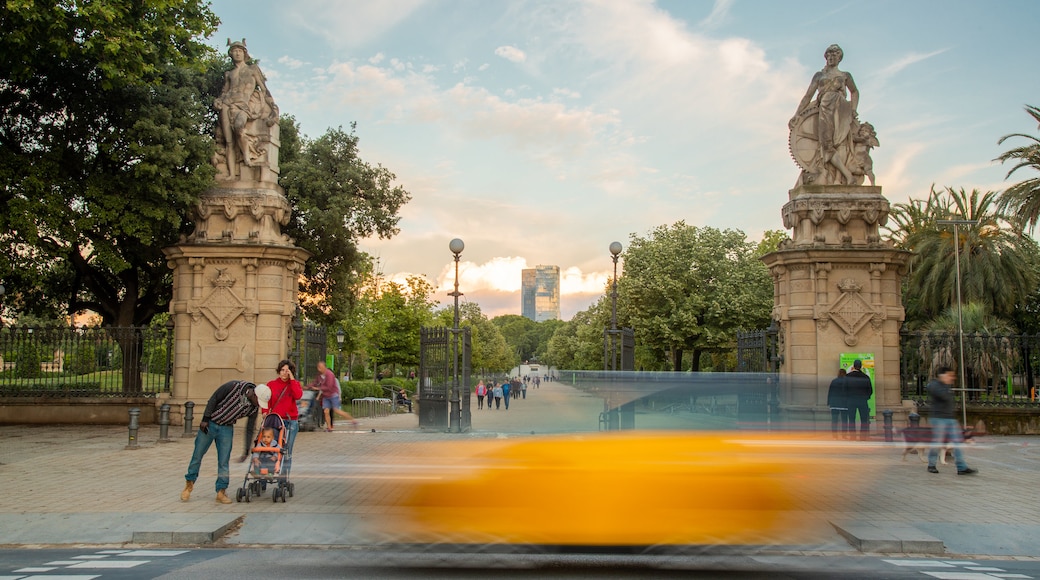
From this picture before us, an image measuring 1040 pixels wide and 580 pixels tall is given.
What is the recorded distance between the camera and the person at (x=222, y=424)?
33.0 feet

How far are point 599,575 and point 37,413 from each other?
1832cm

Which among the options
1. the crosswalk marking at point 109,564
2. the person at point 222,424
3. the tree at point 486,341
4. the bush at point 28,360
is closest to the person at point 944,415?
the person at point 222,424

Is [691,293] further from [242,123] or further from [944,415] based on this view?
[944,415]

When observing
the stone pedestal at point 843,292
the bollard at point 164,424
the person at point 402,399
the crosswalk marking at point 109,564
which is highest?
the stone pedestal at point 843,292

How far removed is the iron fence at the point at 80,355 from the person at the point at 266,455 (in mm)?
10596

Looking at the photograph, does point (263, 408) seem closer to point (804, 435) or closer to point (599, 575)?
point (599, 575)

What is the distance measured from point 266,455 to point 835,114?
50.7 feet

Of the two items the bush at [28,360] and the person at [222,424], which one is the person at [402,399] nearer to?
the bush at [28,360]

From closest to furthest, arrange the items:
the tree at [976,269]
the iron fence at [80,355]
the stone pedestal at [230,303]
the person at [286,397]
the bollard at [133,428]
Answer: the person at [286,397]
the bollard at [133,428]
the stone pedestal at [230,303]
the iron fence at [80,355]
the tree at [976,269]

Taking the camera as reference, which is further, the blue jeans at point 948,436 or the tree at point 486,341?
the tree at point 486,341

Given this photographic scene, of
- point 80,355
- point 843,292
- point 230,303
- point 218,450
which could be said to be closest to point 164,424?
point 230,303

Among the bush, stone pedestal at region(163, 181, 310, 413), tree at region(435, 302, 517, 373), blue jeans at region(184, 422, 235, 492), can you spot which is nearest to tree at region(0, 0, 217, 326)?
stone pedestal at region(163, 181, 310, 413)

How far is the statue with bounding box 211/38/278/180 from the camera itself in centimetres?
1956

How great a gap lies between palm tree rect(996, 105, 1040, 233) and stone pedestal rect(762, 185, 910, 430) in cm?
1228
